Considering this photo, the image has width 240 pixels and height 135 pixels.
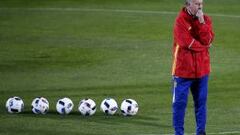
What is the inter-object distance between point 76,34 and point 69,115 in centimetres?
1312

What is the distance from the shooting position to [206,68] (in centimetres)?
1532

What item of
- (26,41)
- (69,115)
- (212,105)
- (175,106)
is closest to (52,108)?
(69,115)

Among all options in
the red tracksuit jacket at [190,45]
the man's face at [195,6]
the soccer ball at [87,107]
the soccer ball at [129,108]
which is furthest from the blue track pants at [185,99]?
the soccer ball at [87,107]

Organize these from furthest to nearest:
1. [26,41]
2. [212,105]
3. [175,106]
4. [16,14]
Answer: [16,14] < [26,41] < [212,105] < [175,106]

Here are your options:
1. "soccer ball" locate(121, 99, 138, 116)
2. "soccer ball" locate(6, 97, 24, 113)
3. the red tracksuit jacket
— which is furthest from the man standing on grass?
"soccer ball" locate(6, 97, 24, 113)

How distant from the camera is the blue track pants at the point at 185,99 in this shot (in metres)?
15.2

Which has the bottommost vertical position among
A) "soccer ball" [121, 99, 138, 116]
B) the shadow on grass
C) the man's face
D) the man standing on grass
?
the shadow on grass

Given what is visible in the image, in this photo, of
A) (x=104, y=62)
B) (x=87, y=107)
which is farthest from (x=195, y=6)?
(x=104, y=62)

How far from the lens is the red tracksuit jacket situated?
15.0 metres

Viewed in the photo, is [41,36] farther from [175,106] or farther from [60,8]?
[175,106]

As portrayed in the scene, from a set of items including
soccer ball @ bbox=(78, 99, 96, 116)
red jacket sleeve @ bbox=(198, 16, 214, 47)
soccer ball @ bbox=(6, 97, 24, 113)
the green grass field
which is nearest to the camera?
red jacket sleeve @ bbox=(198, 16, 214, 47)

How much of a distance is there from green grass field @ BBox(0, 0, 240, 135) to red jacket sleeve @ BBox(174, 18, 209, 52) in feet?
7.93

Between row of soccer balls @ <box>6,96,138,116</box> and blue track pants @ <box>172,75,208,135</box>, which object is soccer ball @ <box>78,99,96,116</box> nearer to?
row of soccer balls @ <box>6,96,138,116</box>

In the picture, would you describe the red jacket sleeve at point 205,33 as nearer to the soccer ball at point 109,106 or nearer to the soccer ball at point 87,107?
the soccer ball at point 109,106
